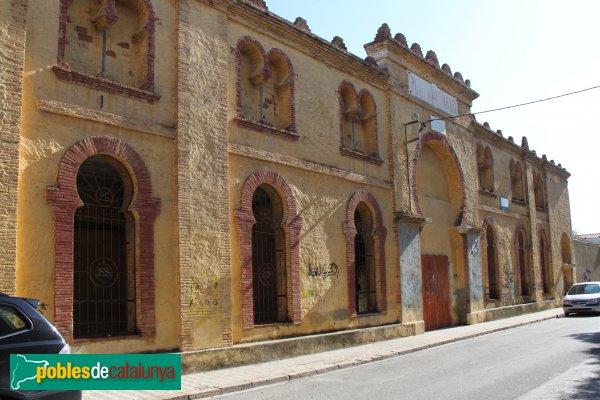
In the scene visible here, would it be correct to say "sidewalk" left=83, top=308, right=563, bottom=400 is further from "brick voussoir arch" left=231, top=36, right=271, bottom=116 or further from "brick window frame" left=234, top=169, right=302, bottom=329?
"brick voussoir arch" left=231, top=36, right=271, bottom=116

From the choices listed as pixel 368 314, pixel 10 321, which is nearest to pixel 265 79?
pixel 368 314

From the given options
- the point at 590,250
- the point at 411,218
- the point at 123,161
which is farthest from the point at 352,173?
the point at 590,250

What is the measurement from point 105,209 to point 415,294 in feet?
34.7

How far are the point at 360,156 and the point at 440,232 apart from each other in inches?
239

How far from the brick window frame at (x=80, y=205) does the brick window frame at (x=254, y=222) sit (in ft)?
7.54

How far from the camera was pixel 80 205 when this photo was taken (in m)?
9.91

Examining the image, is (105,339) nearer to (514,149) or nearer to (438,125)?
(438,125)

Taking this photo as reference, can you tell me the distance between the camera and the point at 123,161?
1076 centimetres

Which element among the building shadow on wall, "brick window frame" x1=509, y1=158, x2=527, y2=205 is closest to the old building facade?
the building shadow on wall

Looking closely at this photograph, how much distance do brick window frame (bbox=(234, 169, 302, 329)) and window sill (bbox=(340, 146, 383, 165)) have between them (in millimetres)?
2755

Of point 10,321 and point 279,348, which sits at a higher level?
point 10,321

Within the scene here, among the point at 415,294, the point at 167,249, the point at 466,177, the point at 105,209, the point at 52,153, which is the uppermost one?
the point at 466,177

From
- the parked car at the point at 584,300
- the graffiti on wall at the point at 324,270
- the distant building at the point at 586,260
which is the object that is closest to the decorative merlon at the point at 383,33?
the graffiti on wall at the point at 324,270

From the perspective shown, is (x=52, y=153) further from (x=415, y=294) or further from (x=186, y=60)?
(x=415, y=294)
